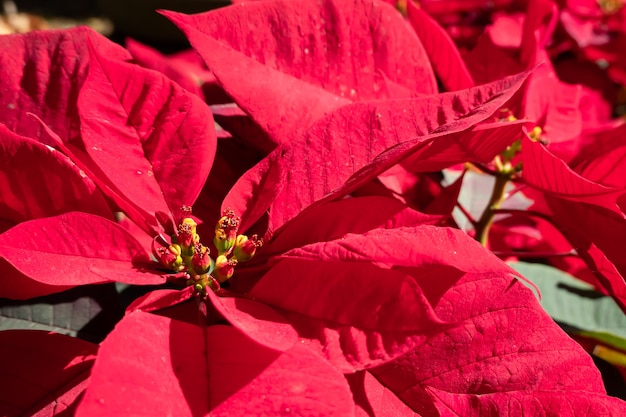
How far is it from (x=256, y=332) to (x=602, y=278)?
0.83 ft

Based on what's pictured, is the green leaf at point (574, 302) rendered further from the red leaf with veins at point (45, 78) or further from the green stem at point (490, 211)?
the red leaf with veins at point (45, 78)

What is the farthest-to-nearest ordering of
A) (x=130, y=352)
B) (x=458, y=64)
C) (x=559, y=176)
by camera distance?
(x=458, y=64), (x=559, y=176), (x=130, y=352)

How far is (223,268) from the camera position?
367 millimetres

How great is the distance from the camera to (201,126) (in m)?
0.37

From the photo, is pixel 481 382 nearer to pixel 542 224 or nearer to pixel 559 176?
pixel 559 176

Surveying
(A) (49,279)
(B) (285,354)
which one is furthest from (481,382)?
(A) (49,279)

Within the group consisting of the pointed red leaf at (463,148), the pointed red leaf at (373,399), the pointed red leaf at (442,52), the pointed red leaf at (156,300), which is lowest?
the pointed red leaf at (373,399)

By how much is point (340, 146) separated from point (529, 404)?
170 mm

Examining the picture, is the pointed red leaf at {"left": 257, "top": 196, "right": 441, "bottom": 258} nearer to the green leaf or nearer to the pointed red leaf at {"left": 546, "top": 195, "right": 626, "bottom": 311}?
the pointed red leaf at {"left": 546, "top": 195, "right": 626, "bottom": 311}

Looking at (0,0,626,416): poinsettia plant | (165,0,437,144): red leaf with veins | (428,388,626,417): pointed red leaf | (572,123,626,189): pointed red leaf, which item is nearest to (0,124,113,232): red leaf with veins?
(0,0,626,416): poinsettia plant

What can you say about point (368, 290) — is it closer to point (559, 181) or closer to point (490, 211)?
point (559, 181)

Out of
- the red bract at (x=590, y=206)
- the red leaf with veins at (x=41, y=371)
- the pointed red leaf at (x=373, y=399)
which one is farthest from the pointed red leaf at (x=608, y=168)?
the red leaf with veins at (x=41, y=371)

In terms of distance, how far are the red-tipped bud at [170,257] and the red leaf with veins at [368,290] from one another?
69mm

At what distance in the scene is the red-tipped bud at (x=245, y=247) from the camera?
0.38m
